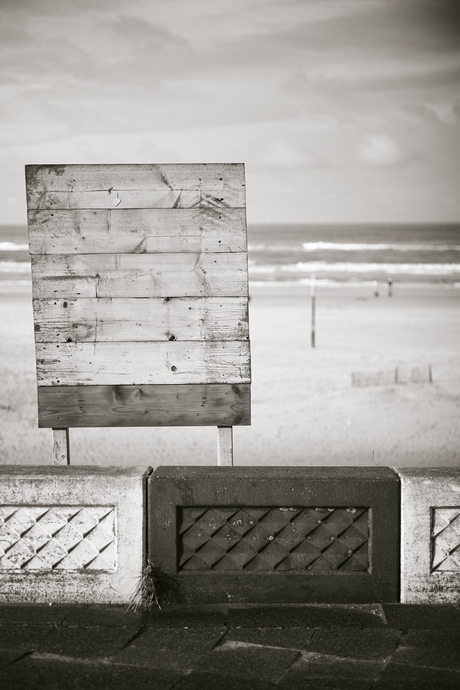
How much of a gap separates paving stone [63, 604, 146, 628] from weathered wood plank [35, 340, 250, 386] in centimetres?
117

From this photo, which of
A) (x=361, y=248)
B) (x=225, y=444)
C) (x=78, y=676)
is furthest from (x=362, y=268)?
(x=78, y=676)

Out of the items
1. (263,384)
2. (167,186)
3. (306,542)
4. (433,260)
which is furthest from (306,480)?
(433,260)

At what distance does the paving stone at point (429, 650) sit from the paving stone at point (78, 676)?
3.21ft

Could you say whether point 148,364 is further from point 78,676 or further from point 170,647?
point 78,676

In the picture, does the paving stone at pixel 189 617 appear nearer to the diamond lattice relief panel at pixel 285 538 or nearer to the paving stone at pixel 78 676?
the diamond lattice relief panel at pixel 285 538

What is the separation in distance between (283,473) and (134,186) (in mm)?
1722

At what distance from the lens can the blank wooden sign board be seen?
3.98m

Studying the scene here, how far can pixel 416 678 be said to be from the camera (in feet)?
9.68

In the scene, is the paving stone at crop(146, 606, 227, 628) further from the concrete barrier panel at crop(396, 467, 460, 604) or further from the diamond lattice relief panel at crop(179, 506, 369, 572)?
the concrete barrier panel at crop(396, 467, 460, 604)

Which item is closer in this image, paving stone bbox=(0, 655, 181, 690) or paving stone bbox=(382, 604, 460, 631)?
paving stone bbox=(0, 655, 181, 690)

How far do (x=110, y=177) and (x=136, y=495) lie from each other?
1701mm

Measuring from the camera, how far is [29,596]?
3668 mm

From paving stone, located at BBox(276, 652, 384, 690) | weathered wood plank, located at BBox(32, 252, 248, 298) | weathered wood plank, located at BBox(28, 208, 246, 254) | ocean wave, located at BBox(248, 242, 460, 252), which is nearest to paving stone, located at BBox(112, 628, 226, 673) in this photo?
paving stone, located at BBox(276, 652, 384, 690)

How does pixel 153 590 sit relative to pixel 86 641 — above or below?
above
